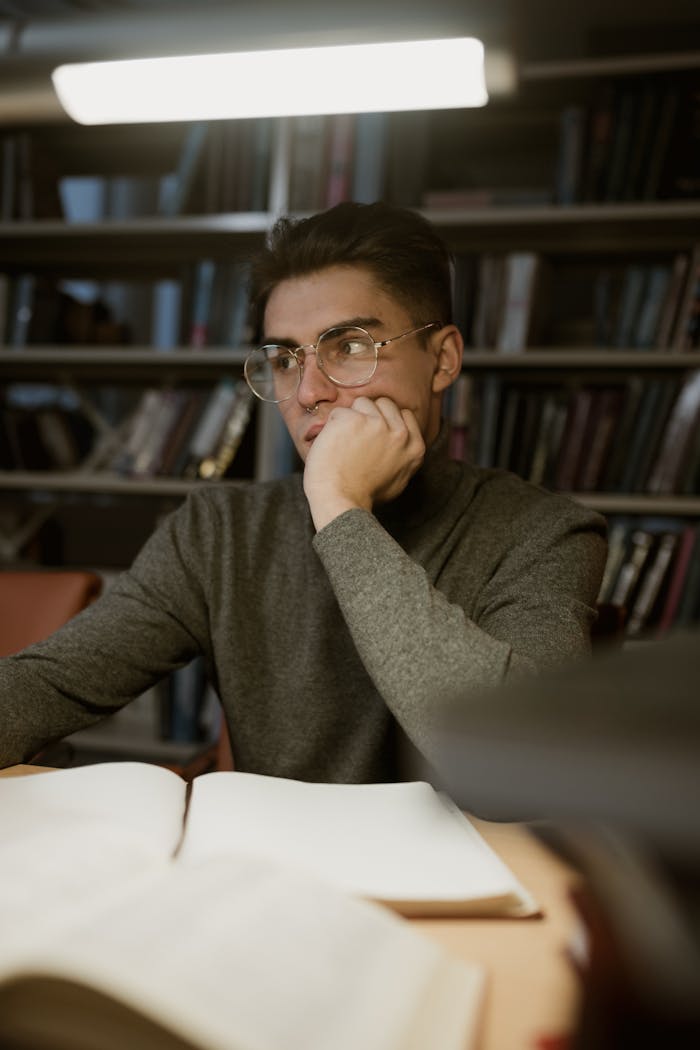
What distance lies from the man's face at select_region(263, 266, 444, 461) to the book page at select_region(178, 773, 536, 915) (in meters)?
0.57

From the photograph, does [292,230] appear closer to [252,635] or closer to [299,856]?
[252,635]

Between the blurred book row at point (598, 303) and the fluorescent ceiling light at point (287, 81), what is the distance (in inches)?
28.8

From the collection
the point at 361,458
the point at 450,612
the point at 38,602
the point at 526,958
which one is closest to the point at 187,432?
the point at 38,602

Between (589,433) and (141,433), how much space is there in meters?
1.25

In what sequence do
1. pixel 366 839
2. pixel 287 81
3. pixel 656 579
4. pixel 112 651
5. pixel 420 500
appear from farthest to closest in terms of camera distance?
1. pixel 656 579
2. pixel 287 81
3. pixel 420 500
4. pixel 112 651
5. pixel 366 839

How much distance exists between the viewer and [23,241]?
2.77 meters

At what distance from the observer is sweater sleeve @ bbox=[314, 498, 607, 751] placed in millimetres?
830

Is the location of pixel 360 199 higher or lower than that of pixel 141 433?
higher

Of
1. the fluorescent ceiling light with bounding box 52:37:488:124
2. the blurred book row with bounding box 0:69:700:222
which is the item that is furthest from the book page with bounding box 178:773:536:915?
the blurred book row with bounding box 0:69:700:222

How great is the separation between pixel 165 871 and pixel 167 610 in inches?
28.6

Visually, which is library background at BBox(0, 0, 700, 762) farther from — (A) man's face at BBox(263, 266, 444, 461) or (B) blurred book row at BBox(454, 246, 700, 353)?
(A) man's face at BBox(263, 266, 444, 461)

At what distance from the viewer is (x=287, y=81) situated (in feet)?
5.06

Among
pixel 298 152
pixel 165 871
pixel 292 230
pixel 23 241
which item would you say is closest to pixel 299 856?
pixel 165 871

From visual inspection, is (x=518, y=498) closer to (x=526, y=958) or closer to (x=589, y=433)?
(x=526, y=958)
